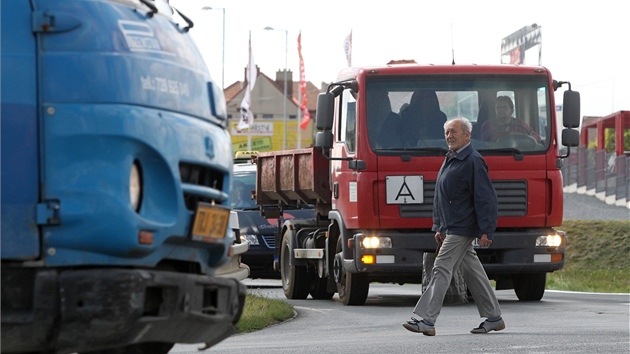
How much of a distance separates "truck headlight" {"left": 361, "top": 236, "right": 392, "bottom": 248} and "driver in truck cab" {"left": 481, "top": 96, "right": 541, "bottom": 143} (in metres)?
1.66

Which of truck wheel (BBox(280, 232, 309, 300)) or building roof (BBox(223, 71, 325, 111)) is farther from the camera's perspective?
building roof (BBox(223, 71, 325, 111))

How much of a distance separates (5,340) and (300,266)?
562 inches

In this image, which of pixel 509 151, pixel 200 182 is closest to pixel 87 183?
pixel 200 182

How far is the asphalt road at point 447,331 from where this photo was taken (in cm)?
1172

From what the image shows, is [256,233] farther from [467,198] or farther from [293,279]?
[467,198]

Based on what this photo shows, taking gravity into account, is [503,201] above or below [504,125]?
below

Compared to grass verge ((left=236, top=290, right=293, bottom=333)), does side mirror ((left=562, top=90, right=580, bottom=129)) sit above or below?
above

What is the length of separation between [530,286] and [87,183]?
13.5 m

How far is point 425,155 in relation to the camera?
57.2 feet

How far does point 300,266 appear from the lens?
20.6 metres

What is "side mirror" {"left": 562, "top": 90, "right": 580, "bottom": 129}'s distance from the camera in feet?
56.0

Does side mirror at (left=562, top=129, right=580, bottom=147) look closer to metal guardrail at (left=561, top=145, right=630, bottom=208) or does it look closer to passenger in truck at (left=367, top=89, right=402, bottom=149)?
passenger in truck at (left=367, top=89, right=402, bottom=149)

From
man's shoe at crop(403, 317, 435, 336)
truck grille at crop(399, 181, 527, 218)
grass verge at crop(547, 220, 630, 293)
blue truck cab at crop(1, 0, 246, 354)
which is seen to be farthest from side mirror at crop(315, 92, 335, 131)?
blue truck cab at crop(1, 0, 246, 354)

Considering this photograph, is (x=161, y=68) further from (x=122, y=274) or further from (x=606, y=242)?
(x=606, y=242)
